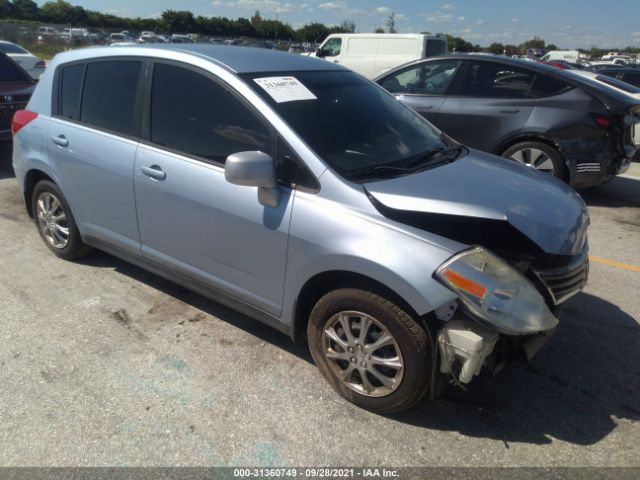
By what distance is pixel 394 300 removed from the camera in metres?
2.43

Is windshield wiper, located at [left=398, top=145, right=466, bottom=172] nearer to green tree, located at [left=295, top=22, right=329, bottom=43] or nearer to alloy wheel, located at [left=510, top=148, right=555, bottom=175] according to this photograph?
alloy wheel, located at [left=510, top=148, right=555, bottom=175]

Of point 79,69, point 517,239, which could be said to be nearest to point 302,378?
point 517,239

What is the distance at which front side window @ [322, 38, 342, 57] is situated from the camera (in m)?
16.3

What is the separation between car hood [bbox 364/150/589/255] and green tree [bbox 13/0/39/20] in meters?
95.7

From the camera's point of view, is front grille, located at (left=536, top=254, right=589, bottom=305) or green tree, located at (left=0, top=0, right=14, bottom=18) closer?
front grille, located at (left=536, top=254, right=589, bottom=305)

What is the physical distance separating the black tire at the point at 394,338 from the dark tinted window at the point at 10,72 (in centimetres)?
736

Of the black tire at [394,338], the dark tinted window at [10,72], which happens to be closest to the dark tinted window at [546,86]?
the black tire at [394,338]

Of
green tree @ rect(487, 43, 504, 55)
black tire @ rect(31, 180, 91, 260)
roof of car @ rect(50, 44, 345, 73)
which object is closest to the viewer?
roof of car @ rect(50, 44, 345, 73)

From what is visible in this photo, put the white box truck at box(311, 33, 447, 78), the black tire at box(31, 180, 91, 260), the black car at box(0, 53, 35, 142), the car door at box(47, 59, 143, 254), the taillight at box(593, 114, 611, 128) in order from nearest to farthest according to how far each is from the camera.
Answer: the car door at box(47, 59, 143, 254)
the black tire at box(31, 180, 91, 260)
the taillight at box(593, 114, 611, 128)
the black car at box(0, 53, 35, 142)
the white box truck at box(311, 33, 447, 78)

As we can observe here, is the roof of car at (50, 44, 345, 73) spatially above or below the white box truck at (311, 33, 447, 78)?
above

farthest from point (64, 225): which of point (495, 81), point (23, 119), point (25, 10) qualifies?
point (25, 10)

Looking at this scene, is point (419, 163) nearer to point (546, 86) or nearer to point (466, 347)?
point (466, 347)

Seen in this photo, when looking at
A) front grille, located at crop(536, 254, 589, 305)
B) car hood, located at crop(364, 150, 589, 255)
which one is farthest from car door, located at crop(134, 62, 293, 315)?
front grille, located at crop(536, 254, 589, 305)

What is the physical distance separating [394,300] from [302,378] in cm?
88
